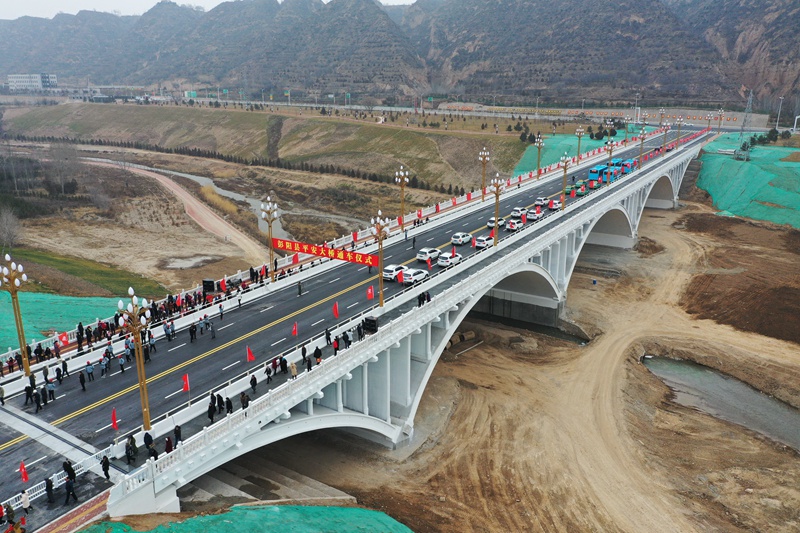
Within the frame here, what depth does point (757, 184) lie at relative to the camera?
95.1 metres

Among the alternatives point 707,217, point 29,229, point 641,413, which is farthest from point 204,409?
point 707,217

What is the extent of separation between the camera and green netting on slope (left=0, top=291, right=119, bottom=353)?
40.5 meters

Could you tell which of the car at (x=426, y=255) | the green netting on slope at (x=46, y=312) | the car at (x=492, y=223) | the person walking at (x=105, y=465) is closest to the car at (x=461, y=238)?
the car at (x=426, y=255)

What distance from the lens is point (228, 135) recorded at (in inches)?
6919

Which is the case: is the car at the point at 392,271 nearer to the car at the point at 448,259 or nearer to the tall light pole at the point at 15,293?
the car at the point at 448,259

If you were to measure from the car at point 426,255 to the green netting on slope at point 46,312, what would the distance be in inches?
981

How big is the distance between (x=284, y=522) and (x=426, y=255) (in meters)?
26.6

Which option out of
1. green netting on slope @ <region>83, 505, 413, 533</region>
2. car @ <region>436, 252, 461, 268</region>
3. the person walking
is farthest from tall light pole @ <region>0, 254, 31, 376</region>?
car @ <region>436, 252, 461, 268</region>

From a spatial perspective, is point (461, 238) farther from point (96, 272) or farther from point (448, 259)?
point (96, 272)

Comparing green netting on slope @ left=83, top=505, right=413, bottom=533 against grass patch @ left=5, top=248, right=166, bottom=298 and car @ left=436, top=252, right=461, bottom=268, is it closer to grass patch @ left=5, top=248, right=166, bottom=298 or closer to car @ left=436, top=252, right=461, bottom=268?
car @ left=436, top=252, right=461, bottom=268

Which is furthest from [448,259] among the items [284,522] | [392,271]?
[284,522]

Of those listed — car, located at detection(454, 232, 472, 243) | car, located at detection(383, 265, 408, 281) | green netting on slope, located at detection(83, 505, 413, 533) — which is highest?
car, located at detection(454, 232, 472, 243)

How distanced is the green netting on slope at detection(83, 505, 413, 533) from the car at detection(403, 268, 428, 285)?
1745cm

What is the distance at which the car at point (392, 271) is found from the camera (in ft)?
143
